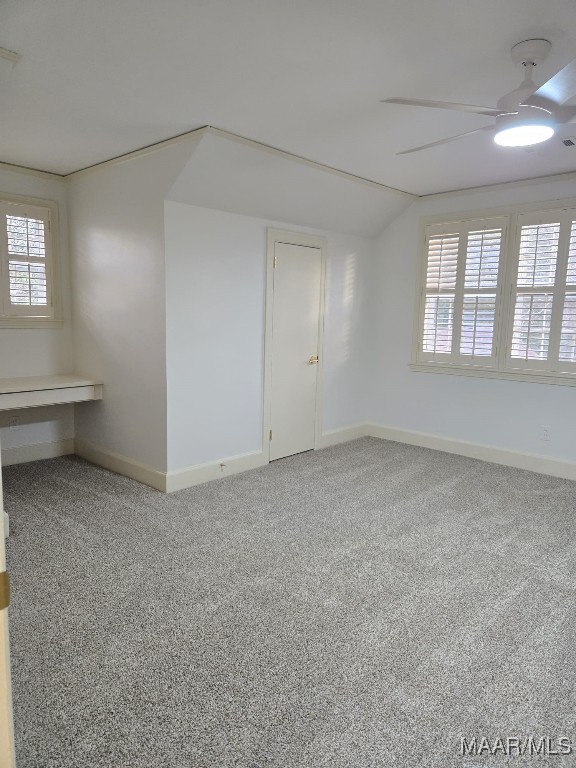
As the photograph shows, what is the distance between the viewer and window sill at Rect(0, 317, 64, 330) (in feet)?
14.1

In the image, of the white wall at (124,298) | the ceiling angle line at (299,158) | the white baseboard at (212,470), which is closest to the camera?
the ceiling angle line at (299,158)

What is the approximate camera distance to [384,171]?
414cm

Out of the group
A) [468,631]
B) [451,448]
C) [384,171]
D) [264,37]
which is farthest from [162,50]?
[451,448]

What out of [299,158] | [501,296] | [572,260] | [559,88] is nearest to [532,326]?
[501,296]

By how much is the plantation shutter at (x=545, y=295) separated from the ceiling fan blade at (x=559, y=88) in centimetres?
245

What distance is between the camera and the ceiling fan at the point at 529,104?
211 centimetres

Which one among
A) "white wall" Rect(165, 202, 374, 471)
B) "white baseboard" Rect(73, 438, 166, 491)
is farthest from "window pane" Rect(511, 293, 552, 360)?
"white baseboard" Rect(73, 438, 166, 491)

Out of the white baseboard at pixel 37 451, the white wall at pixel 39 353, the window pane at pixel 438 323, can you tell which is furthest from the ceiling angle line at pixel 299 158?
the white baseboard at pixel 37 451

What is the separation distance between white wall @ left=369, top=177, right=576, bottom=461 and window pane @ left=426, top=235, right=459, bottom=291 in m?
0.19

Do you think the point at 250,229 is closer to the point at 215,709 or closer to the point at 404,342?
the point at 404,342

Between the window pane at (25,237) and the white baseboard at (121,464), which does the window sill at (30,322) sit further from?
the white baseboard at (121,464)

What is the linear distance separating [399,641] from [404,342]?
3.71m

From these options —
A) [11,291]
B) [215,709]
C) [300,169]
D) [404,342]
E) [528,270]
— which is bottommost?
[215,709]

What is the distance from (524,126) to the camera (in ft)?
A: 7.62
